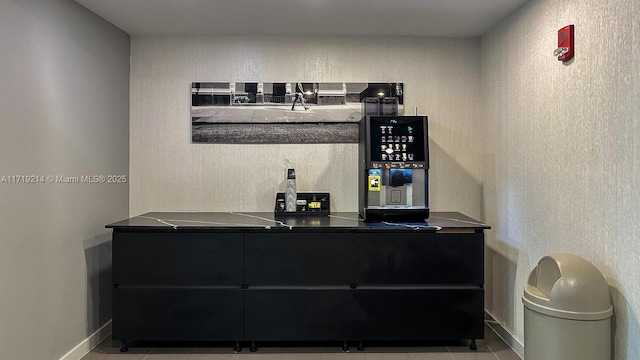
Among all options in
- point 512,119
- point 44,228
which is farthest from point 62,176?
point 512,119

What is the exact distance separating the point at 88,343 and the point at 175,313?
690 millimetres

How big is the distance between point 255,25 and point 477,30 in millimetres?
1747

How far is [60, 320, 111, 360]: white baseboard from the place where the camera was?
2.83 meters

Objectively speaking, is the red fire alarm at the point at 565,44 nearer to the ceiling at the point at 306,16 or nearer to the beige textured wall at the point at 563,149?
the beige textured wall at the point at 563,149

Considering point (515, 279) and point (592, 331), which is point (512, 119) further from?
point (592, 331)

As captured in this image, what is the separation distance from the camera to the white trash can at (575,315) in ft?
6.48

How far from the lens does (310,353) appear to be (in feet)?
9.73

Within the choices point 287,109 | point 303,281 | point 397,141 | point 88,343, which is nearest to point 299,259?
point 303,281

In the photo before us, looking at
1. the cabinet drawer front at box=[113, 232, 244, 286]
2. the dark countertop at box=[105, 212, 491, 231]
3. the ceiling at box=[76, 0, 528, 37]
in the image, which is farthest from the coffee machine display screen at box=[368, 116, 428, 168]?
the cabinet drawer front at box=[113, 232, 244, 286]

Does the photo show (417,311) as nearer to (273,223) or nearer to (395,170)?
(395,170)

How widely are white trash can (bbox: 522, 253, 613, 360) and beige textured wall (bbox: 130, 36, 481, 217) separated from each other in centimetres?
164

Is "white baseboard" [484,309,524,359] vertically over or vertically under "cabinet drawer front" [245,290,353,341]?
under

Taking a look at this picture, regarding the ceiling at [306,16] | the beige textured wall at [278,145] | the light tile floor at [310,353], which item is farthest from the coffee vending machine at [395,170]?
the light tile floor at [310,353]

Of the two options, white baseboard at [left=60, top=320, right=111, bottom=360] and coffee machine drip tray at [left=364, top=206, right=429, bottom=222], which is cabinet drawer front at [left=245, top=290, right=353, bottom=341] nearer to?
coffee machine drip tray at [left=364, top=206, right=429, bottom=222]
